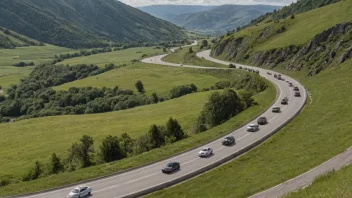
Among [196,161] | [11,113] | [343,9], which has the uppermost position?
[343,9]

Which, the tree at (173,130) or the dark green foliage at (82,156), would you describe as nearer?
the dark green foliage at (82,156)

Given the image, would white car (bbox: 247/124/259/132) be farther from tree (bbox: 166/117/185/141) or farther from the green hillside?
tree (bbox: 166/117/185/141)

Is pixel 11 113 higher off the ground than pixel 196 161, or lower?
lower

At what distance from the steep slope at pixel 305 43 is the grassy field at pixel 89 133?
81.9ft

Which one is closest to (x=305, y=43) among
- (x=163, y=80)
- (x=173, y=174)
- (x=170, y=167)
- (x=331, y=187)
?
(x=163, y=80)

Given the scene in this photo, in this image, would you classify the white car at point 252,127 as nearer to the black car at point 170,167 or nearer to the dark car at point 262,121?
the dark car at point 262,121

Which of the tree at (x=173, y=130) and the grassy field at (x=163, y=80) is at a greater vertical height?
the tree at (x=173, y=130)

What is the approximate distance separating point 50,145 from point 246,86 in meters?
67.3

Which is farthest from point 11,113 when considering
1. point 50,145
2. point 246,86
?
point 246,86

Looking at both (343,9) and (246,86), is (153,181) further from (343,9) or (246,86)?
(343,9)

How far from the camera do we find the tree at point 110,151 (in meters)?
63.2

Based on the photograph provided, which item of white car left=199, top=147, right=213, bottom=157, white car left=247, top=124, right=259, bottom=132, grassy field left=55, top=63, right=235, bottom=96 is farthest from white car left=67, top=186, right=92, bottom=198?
grassy field left=55, top=63, right=235, bottom=96

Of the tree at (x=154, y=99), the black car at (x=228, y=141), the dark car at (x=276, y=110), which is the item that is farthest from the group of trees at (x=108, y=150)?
the tree at (x=154, y=99)

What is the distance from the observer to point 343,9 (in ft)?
526
